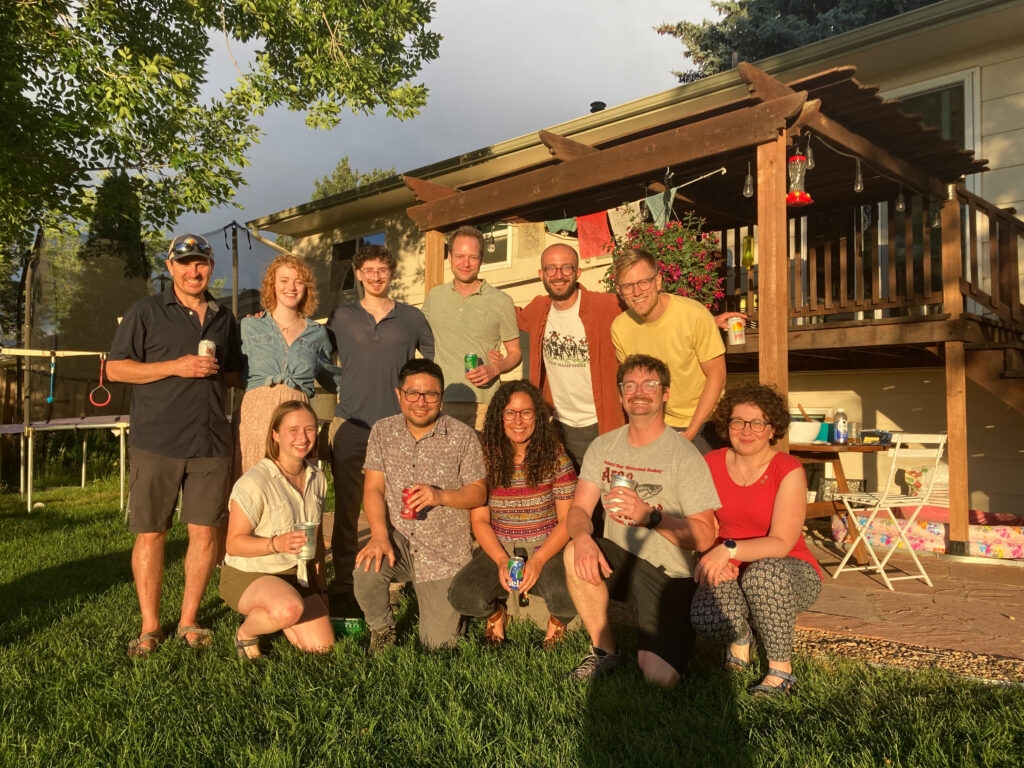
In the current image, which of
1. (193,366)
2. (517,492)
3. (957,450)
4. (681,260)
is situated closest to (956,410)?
(957,450)

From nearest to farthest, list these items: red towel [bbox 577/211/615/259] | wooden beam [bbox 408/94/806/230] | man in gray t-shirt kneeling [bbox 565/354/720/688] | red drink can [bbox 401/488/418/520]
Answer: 1. man in gray t-shirt kneeling [bbox 565/354/720/688]
2. red drink can [bbox 401/488/418/520]
3. wooden beam [bbox 408/94/806/230]
4. red towel [bbox 577/211/615/259]

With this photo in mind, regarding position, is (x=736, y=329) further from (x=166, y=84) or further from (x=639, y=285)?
(x=166, y=84)

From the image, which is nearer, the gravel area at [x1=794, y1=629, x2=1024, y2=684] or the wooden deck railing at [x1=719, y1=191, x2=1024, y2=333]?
the gravel area at [x1=794, y1=629, x2=1024, y2=684]

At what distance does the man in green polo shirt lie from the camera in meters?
4.43

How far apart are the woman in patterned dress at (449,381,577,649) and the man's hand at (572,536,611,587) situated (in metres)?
0.30

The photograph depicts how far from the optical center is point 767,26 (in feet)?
62.4

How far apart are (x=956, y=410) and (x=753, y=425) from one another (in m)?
3.46

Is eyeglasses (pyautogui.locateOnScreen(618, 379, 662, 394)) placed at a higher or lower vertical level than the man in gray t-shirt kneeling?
higher

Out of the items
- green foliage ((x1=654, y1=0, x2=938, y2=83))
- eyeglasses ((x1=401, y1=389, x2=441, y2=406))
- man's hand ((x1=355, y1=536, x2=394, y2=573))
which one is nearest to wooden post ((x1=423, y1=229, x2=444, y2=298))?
eyeglasses ((x1=401, y1=389, x2=441, y2=406))

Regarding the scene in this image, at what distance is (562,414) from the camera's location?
14.2 ft

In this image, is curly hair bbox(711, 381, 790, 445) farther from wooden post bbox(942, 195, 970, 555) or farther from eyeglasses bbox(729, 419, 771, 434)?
wooden post bbox(942, 195, 970, 555)

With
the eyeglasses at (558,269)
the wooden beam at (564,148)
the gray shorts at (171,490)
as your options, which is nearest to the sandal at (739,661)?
the eyeglasses at (558,269)

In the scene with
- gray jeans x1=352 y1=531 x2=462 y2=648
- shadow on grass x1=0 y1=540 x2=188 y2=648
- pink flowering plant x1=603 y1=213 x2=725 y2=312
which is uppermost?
pink flowering plant x1=603 y1=213 x2=725 y2=312

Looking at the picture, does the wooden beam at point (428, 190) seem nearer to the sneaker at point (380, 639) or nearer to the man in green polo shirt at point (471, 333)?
the man in green polo shirt at point (471, 333)
